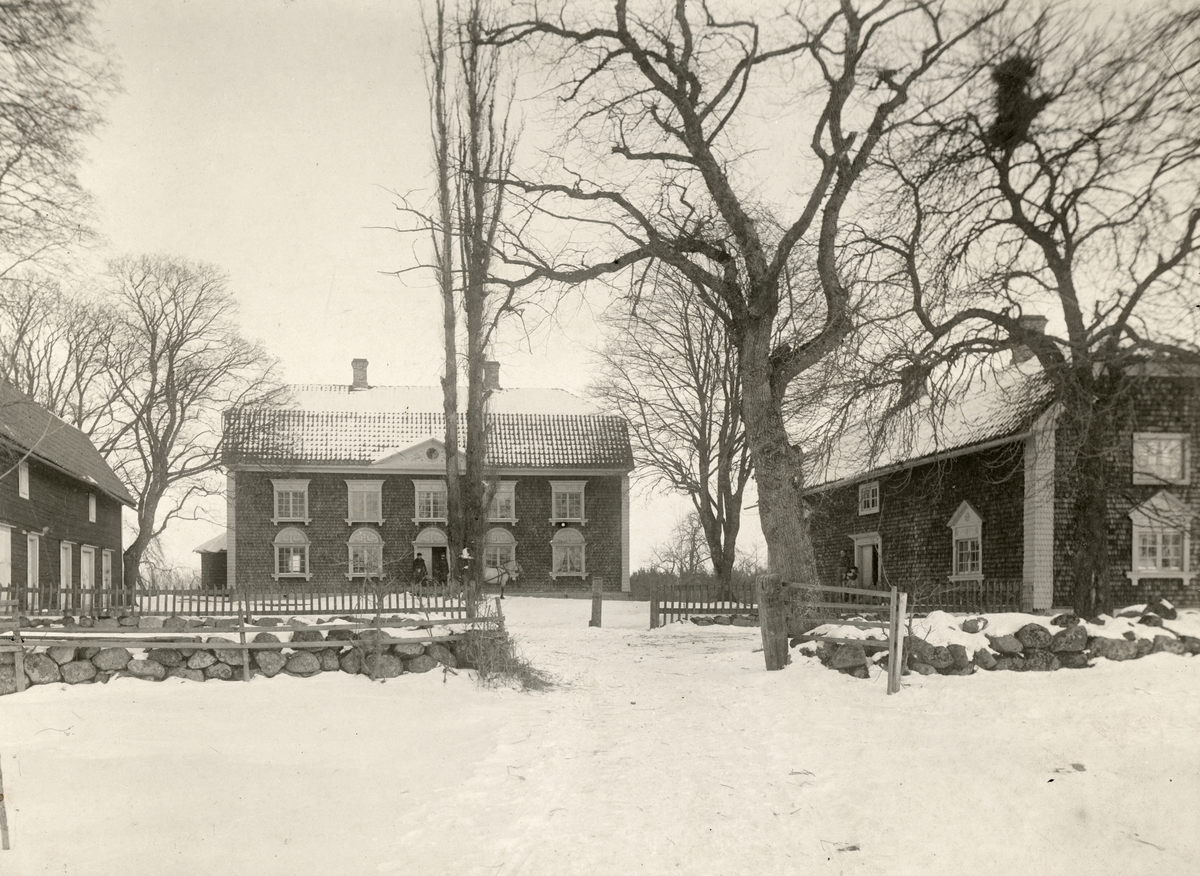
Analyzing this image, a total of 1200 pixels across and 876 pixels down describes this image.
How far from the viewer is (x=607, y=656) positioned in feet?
50.1

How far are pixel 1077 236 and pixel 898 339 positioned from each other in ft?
12.6

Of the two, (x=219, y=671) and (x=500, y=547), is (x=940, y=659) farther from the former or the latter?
(x=500, y=547)

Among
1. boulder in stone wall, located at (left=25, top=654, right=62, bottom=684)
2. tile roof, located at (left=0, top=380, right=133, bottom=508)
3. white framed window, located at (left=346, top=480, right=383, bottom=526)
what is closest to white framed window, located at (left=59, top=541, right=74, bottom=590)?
tile roof, located at (left=0, top=380, right=133, bottom=508)

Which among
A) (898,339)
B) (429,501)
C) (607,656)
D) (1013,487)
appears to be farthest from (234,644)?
(429,501)

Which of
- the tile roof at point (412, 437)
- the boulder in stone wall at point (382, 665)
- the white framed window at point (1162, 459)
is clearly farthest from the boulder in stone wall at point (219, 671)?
the tile roof at point (412, 437)

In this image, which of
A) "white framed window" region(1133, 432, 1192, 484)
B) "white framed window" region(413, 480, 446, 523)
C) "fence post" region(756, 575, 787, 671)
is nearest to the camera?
"fence post" region(756, 575, 787, 671)

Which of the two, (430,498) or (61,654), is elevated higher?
(430,498)

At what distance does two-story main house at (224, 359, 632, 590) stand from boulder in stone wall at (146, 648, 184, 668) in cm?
2490

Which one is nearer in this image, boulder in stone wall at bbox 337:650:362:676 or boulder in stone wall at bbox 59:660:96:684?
boulder in stone wall at bbox 59:660:96:684

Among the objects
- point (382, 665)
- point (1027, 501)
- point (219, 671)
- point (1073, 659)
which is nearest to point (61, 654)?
point (219, 671)

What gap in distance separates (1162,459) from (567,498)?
23012 millimetres

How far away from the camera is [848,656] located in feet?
39.1

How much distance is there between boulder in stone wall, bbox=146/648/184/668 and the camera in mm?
11273

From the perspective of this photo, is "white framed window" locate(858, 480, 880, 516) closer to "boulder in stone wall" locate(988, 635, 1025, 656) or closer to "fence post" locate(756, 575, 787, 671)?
"fence post" locate(756, 575, 787, 671)
